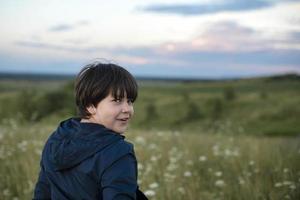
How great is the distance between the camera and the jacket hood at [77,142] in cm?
234

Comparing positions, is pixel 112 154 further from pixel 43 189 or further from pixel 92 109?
pixel 43 189

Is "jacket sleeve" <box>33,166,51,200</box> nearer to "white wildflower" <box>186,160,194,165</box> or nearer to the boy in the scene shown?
the boy

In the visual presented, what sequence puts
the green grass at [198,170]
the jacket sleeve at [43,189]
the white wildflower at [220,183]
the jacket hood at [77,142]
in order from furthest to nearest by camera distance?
the white wildflower at [220,183], the green grass at [198,170], the jacket sleeve at [43,189], the jacket hood at [77,142]

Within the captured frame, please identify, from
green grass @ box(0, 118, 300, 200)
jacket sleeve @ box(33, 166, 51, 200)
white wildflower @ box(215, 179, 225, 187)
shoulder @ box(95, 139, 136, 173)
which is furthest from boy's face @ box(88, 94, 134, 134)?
white wildflower @ box(215, 179, 225, 187)

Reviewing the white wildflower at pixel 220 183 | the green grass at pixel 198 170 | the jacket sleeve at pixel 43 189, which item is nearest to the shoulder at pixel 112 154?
the jacket sleeve at pixel 43 189

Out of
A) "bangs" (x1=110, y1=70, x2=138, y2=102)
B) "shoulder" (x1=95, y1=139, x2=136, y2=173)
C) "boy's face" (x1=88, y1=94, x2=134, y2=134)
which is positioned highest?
"bangs" (x1=110, y1=70, x2=138, y2=102)

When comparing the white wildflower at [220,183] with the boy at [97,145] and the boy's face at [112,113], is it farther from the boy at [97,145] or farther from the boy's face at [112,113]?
the boy's face at [112,113]

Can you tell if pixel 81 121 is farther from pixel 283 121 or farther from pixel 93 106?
pixel 283 121

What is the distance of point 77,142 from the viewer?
240 cm

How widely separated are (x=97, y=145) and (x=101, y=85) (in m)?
0.29

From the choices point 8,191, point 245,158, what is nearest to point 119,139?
point 8,191

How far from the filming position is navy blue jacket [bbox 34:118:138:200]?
2.26 m

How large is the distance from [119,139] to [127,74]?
1.10 ft

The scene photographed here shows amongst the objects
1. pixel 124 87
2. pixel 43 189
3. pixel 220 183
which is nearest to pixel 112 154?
pixel 124 87
